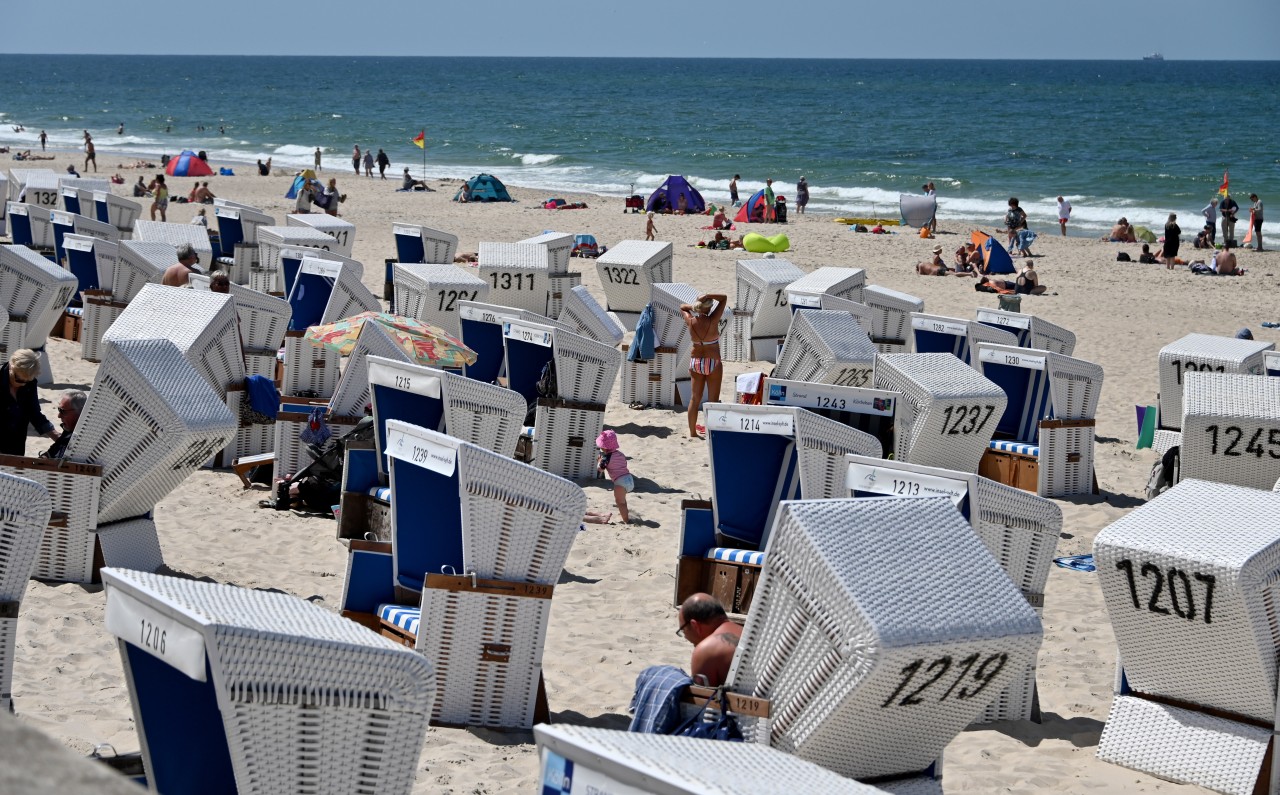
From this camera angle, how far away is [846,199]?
4300 cm

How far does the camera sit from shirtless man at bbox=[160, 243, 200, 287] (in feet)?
42.9

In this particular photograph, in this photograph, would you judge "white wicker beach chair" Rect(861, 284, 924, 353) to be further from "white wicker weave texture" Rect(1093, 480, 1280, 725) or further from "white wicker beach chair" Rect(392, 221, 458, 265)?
"white wicker weave texture" Rect(1093, 480, 1280, 725)

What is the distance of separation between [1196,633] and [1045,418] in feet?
17.8

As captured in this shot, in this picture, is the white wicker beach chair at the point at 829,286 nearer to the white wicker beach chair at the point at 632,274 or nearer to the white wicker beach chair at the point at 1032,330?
the white wicker beach chair at the point at 1032,330

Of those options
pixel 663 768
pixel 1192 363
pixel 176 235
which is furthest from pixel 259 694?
pixel 176 235

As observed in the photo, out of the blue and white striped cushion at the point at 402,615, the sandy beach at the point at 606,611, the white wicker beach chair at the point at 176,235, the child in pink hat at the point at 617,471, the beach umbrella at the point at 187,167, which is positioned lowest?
the sandy beach at the point at 606,611

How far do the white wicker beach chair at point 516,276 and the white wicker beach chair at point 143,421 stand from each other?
23.8ft

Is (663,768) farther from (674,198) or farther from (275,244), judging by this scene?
(674,198)

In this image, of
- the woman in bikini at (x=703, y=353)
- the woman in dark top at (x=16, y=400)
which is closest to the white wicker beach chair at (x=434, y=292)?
the woman in bikini at (x=703, y=353)

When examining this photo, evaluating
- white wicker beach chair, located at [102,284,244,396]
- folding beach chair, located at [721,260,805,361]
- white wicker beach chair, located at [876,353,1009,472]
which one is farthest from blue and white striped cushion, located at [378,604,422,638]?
folding beach chair, located at [721,260,805,361]

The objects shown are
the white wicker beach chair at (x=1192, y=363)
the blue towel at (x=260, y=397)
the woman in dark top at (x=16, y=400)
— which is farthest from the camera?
the white wicker beach chair at (x=1192, y=363)

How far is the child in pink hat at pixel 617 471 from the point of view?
32.0ft

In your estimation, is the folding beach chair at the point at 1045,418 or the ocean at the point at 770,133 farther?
the ocean at the point at 770,133

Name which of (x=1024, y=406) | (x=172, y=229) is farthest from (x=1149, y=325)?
(x=172, y=229)
